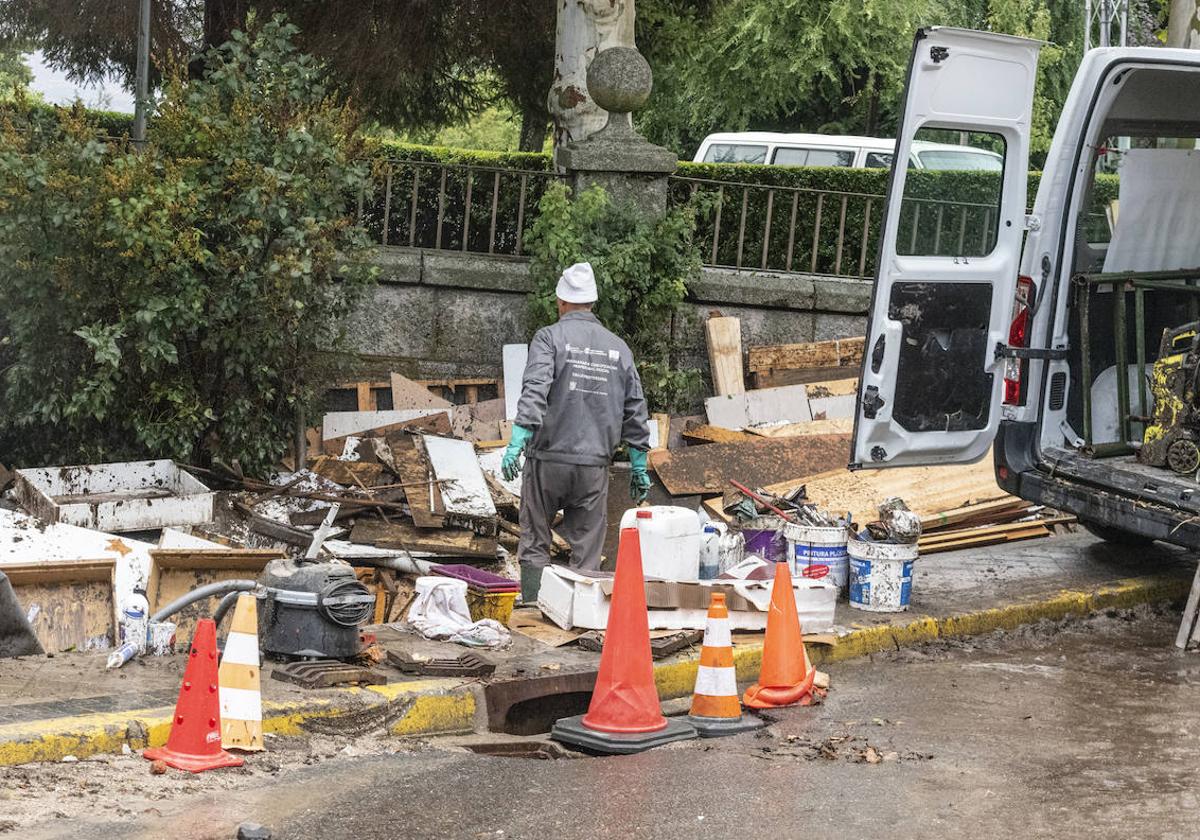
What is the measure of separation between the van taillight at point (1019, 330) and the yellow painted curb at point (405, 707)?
113 centimetres

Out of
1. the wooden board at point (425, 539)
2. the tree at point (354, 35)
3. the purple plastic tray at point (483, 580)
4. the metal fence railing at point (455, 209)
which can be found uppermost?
the tree at point (354, 35)

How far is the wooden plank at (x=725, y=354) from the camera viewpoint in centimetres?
1184

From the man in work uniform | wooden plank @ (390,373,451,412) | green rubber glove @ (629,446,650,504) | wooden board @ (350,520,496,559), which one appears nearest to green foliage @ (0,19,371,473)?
wooden board @ (350,520,496,559)

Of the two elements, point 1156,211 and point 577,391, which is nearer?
point 577,391

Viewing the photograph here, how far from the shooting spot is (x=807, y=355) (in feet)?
39.7

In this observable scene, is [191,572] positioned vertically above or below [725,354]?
below

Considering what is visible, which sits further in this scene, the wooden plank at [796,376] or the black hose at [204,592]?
the wooden plank at [796,376]

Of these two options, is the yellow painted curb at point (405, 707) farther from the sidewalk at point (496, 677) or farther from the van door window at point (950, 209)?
the van door window at point (950, 209)

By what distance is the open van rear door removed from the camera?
7570 mm

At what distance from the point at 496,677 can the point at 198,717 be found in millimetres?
1432

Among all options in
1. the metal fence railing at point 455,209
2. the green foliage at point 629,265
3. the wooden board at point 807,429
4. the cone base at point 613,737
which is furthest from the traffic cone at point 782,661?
the metal fence railing at point 455,209

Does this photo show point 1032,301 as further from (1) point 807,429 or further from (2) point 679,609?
(1) point 807,429

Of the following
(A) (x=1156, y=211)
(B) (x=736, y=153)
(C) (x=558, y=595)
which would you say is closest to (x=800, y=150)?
(B) (x=736, y=153)

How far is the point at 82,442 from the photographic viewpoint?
384 inches
